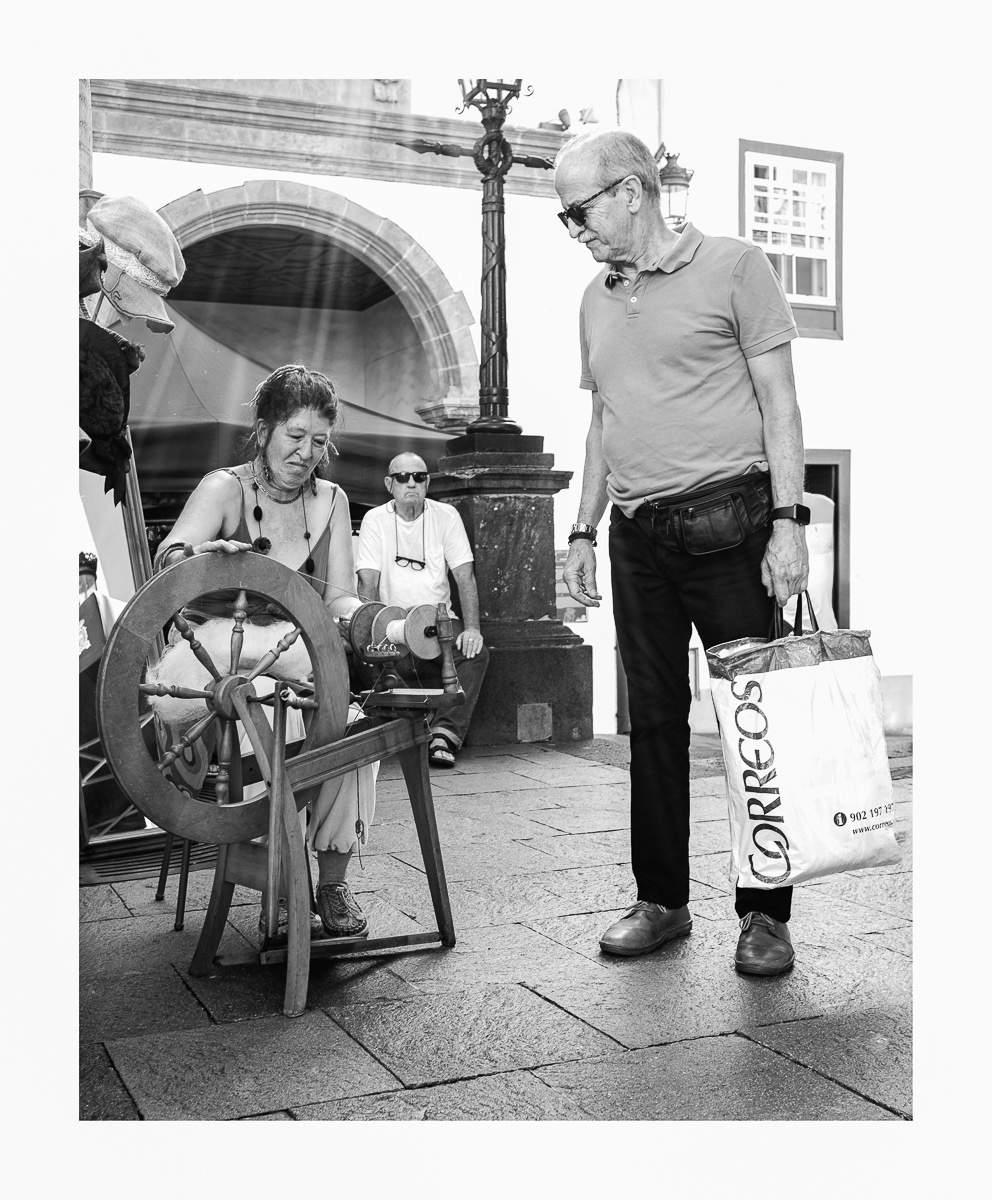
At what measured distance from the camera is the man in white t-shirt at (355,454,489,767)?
17.4 ft

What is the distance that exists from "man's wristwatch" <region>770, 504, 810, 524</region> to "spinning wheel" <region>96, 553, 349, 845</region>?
33.9 inches

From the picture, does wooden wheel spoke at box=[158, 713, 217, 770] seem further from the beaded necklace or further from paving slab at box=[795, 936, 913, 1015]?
paving slab at box=[795, 936, 913, 1015]

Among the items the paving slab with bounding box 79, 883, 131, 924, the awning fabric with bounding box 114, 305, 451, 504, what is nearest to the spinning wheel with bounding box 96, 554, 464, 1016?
the paving slab with bounding box 79, 883, 131, 924

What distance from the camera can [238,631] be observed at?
234 centimetres

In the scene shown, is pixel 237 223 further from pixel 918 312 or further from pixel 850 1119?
pixel 850 1119

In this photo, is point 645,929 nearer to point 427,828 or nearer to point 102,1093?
point 427,828

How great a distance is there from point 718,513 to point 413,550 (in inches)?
119

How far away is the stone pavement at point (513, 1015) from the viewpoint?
6.57ft

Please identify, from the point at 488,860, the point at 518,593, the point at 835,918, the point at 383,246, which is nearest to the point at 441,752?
the point at 518,593

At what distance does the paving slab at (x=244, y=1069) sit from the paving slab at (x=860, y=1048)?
67 centimetres

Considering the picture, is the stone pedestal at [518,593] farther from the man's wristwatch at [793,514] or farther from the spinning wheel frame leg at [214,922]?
the man's wristwatch at [793,514]
